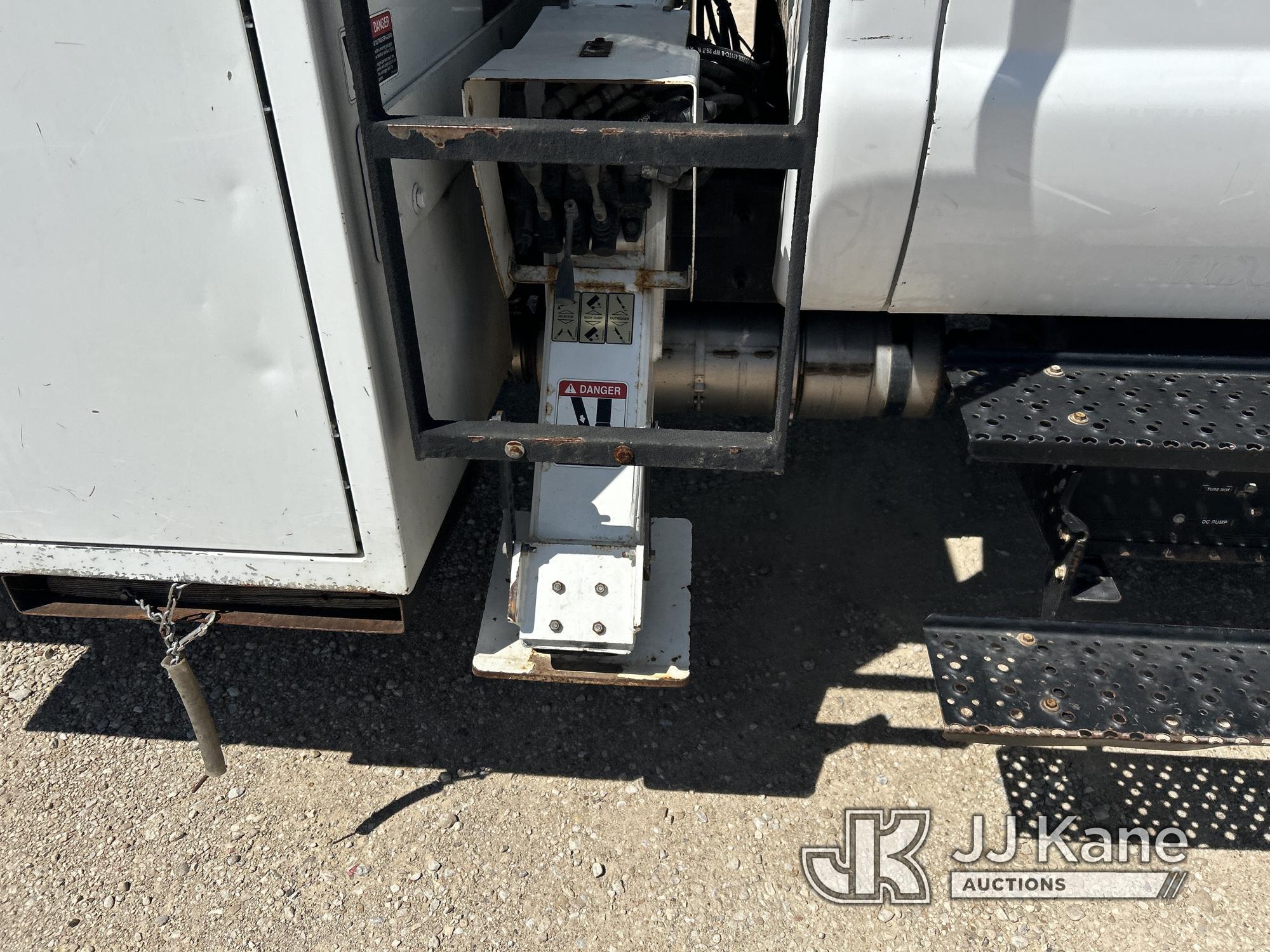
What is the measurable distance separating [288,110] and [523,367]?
972 mm

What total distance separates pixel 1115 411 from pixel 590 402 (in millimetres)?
1057

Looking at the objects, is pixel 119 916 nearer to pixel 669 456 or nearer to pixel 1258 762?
pixel 669 456

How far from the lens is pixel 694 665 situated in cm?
238

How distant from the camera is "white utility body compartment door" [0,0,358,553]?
135 cm

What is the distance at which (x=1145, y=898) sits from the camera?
1.89m

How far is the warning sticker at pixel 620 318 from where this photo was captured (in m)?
1.99

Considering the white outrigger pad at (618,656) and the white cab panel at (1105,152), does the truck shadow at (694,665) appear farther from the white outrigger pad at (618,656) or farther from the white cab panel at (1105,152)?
the white cab panel at (1105,152)

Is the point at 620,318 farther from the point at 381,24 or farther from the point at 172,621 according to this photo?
the point at 172,621

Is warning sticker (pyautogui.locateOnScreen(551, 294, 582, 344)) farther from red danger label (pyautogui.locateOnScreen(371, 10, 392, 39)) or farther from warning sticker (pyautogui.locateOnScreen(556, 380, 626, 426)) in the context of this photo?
red danger label (pyautogui.locateOnScreen(371, 10, 392, 39))

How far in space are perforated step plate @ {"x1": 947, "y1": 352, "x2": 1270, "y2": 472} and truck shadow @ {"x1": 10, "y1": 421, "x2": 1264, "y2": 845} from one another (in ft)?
2.69

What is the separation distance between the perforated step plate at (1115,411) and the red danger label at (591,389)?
0.70 m

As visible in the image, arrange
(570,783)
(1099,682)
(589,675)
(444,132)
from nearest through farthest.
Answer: (444,132) < (1099,682) < (589,675) < (570,783)

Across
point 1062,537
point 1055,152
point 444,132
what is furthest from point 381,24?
point 1062,537

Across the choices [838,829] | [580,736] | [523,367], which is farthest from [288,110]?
[838,829]
